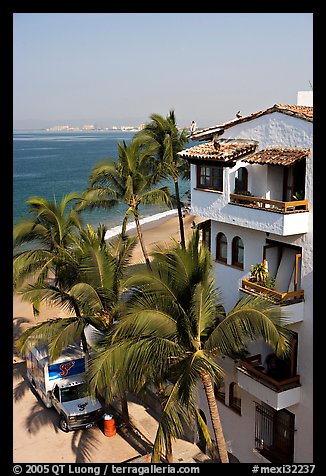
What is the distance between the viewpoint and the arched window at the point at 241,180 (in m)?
16.2

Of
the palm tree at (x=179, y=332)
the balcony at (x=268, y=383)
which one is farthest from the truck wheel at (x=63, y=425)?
the palm tree at (x=179, y=332)

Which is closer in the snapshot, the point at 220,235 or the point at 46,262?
the point at 220,235

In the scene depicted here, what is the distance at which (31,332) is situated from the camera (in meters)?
17.1

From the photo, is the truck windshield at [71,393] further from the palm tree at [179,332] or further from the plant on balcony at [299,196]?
the plant on balcony at [299,196]

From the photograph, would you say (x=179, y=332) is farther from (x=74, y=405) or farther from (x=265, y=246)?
(x=74, y=405)

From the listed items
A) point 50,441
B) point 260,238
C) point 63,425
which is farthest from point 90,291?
point 50,441

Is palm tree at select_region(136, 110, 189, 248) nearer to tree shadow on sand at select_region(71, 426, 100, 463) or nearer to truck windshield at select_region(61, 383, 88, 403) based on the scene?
truck windshield at select_region(61, 383, 88, 403)

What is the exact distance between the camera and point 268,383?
47.4 feet

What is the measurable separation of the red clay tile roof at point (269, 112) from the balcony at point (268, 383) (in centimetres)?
698

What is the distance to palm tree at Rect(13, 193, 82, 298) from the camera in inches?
756

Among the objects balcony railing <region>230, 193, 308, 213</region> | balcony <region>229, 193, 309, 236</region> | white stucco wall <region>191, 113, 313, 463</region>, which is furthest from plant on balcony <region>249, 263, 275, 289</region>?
balcony railing <region>230, 193, 308, 213</region>
